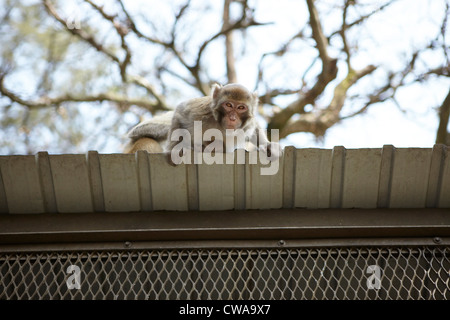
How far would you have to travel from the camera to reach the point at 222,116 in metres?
4.42

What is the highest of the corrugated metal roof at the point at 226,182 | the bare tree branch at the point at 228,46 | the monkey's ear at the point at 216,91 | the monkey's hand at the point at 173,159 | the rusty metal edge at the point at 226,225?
the bare tree branch at the point at 228,46

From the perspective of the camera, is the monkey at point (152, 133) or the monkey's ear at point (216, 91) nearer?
the monkey's ear at point (216, 91)

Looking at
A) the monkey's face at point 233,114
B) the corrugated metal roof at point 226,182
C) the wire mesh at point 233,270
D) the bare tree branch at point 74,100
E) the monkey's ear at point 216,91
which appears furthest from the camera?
the bare tree branch at point 74,100

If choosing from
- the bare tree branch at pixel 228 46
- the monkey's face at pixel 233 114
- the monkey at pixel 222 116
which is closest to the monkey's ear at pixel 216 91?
the monkey at pixel 222 116

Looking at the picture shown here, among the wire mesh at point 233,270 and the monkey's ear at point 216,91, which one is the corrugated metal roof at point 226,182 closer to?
the wire mesh at point 233,270

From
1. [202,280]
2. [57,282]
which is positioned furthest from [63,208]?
[202,280]

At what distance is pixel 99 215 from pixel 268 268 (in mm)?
1193

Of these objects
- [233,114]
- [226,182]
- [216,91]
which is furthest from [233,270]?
[216,91]

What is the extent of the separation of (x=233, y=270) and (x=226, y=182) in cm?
59

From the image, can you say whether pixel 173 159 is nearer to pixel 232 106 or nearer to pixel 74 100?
pixel 232 106

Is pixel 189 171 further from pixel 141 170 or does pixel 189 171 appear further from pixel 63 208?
pixel 63 208

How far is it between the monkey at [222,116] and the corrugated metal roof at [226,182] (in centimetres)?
113

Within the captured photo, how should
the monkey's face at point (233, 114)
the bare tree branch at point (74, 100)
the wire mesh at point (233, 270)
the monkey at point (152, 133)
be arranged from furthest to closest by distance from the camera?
the bare tree branch at point (74, 100), the monkey at point (152, 133), the monkey's face at point (233, 114), the wire mesh at point (233, 270)

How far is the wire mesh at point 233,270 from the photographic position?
2844mm
